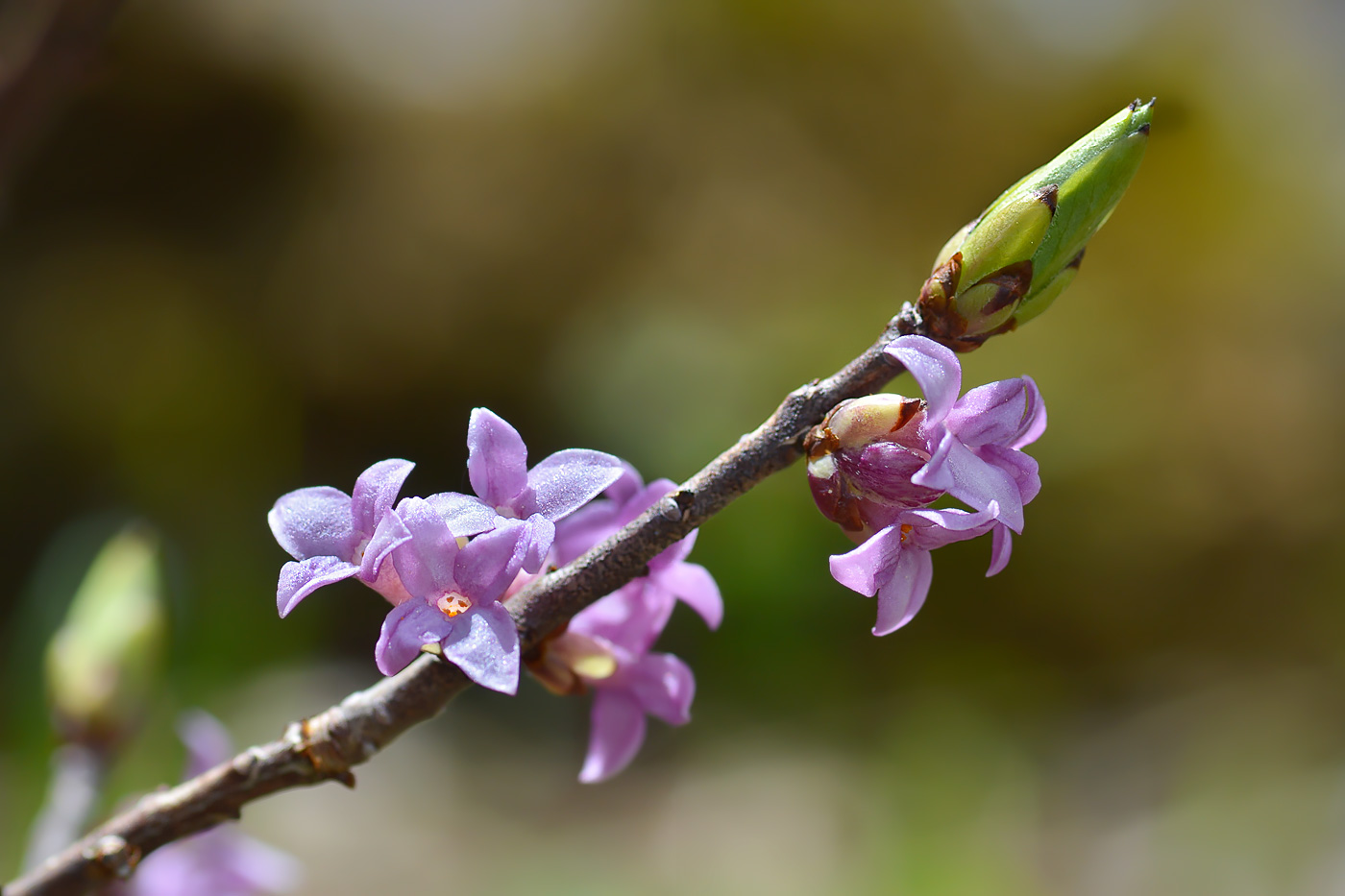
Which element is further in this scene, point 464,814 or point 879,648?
point 879,648

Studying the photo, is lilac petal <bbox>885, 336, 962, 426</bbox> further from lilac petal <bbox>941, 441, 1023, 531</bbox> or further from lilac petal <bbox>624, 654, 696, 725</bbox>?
lilac petal <bbox>624, 654, 696, 725</bbox>

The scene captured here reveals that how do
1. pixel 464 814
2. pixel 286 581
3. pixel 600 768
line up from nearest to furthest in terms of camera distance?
pixel 286 581, pixel 600 768, pixel 464 814

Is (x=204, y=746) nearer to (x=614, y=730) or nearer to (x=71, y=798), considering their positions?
(x=71, y=798)

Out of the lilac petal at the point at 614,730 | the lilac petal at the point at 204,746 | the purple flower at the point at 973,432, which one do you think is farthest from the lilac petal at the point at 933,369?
the lilac petal at the point at 204,746

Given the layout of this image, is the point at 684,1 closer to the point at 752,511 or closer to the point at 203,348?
the point at 752,511

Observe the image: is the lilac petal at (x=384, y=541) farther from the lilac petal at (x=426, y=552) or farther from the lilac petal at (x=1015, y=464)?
the lilac petal at (x=1015, y=464)

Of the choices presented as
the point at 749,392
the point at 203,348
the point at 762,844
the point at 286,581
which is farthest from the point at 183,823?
the point at 203,348
